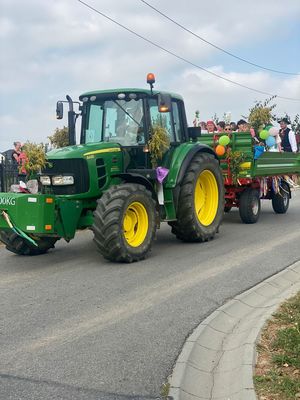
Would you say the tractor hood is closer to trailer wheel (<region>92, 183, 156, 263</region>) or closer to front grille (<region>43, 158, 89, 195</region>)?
front grille (<region>43, 158, 89, 195</region>)

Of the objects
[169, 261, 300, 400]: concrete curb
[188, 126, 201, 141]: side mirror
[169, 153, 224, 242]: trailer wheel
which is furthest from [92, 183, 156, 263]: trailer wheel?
[188, 126, 201, 141]: side mirror

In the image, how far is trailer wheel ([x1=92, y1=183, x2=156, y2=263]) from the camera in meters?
7.32

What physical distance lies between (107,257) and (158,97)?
2.56 meters

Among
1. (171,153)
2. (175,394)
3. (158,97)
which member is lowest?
(175,394)

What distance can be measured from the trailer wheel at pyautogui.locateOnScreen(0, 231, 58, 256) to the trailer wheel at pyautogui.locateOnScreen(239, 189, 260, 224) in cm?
458

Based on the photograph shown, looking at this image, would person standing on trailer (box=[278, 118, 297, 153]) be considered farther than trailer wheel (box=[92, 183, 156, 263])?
Yes

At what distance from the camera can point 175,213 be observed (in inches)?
351

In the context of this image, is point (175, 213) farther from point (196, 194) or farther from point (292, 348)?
point (292, 348)

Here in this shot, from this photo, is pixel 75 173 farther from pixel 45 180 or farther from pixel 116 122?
pixel 116 122

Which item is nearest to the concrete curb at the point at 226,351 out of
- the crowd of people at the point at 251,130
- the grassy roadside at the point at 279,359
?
the grassy roadside at the point at 279,359

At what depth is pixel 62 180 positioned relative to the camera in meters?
7.89

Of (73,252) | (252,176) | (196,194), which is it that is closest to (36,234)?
(73,252)

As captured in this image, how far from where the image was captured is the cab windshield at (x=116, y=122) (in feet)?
28.2

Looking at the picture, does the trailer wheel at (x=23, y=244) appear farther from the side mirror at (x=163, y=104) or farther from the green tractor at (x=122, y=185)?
the side mirror at (x=163, y=104)
